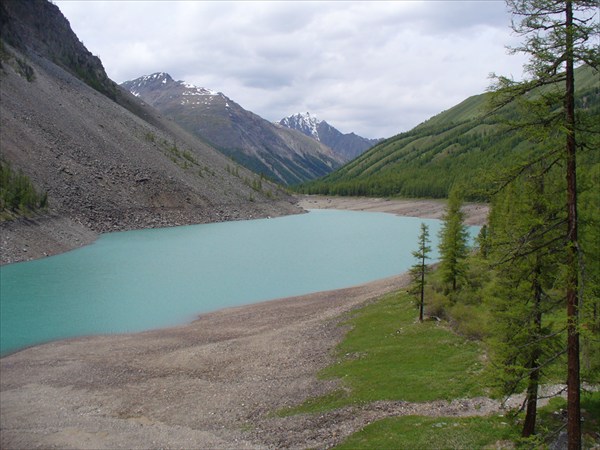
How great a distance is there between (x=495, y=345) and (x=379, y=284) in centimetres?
3944

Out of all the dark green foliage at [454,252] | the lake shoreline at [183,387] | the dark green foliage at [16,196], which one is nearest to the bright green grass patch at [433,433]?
the lake shoreline at [183,387]

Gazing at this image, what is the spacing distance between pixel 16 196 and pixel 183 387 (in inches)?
2825

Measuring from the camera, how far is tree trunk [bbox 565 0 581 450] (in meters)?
10.5

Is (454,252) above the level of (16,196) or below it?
below

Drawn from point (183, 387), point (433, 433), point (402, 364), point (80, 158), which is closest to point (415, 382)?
point (402, 364)

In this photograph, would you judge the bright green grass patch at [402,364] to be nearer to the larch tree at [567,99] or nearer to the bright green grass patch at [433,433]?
the bright green grass patch at [433,433]

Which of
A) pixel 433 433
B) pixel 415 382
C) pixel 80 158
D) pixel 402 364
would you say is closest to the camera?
pixel 433 433

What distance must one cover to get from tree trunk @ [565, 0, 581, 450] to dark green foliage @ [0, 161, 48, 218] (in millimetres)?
86751

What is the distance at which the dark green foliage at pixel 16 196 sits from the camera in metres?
81.2

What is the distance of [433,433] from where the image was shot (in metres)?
19.1

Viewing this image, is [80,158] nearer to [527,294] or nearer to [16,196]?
[16,196]

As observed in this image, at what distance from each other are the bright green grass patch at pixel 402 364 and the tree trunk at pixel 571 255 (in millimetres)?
9122

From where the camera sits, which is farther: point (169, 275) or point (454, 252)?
point (169, 275)

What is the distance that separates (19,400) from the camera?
28.0 metres
